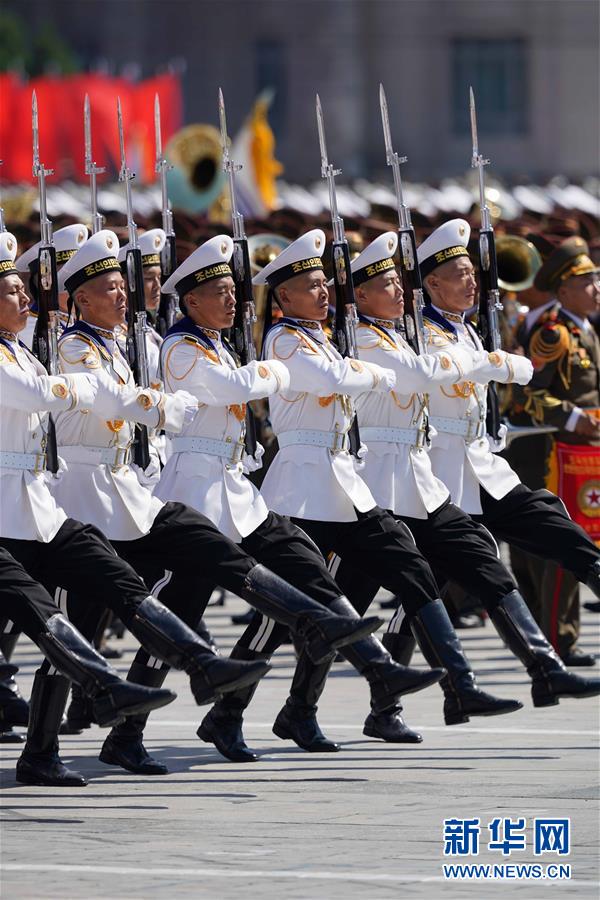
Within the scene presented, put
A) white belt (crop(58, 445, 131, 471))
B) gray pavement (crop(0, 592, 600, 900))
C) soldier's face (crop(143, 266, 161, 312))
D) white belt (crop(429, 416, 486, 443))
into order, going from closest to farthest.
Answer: gray pavement (crop(0, 592, 600, 900)), white belt (crop(58, 445, 131, 471)), white belt (crop(429, 416, 486, 443)), soldier's face (crop(143, 266, 161, 312))

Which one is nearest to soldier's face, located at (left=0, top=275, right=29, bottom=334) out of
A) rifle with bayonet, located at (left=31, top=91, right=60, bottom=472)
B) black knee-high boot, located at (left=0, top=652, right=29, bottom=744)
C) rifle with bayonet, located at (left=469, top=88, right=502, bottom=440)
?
rifle with bayonet, located at (left=31, top=91, right=60, bottom=472)

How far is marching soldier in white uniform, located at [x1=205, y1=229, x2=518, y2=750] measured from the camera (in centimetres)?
852

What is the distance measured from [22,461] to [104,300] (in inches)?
29.3

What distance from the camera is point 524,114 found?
62688mm

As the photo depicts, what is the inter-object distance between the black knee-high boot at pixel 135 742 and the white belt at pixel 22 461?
79 centimetres

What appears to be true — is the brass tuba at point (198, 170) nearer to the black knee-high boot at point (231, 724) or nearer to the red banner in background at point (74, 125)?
the red banner in background at point (74, 125)

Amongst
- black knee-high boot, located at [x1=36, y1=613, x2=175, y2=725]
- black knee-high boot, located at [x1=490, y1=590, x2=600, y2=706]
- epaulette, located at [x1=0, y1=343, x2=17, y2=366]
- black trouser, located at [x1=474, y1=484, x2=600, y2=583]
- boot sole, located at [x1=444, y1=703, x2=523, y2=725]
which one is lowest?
boot sole, located at [x1=444, y1=703, x2=523, y2=725]

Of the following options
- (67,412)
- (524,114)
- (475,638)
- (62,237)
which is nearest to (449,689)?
(67,412)

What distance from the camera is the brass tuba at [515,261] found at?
12.7 m

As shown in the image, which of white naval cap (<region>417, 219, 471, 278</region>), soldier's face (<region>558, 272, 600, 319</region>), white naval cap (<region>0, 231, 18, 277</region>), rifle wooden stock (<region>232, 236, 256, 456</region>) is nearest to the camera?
white naval cap (<region>0, 231, 18, 277</region>)

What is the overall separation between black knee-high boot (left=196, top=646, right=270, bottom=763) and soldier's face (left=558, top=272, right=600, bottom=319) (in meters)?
3.17

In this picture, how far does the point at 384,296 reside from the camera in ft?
29.6

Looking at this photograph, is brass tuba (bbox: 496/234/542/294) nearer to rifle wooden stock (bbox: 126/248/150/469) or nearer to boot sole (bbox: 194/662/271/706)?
rifle wooden stock (bbox: 126/248/150/469)

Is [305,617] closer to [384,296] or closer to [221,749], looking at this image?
[221,749]
